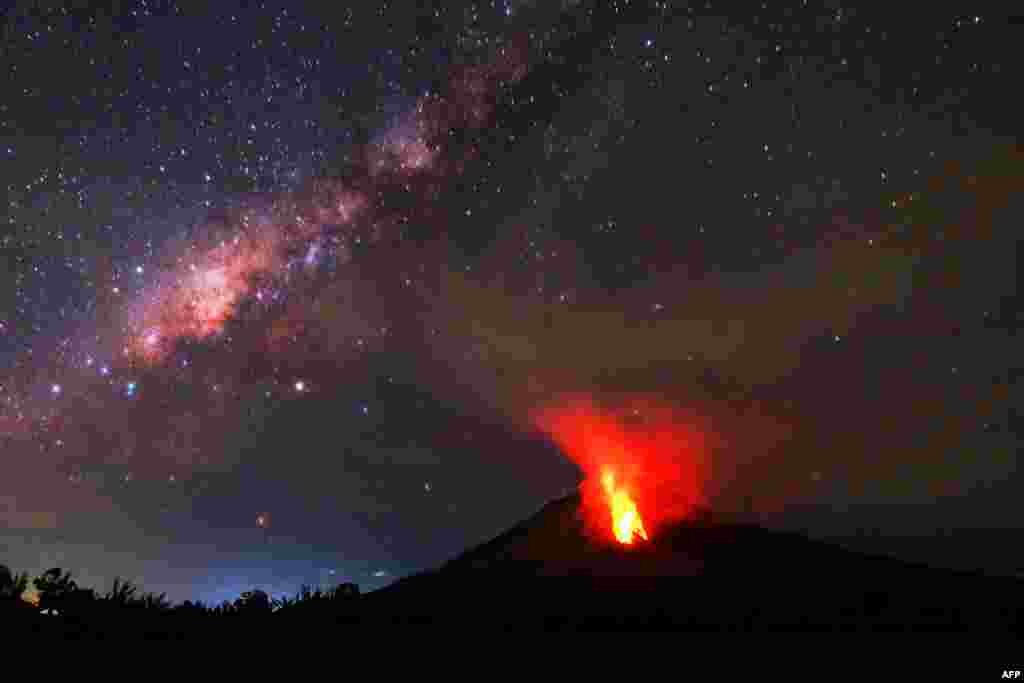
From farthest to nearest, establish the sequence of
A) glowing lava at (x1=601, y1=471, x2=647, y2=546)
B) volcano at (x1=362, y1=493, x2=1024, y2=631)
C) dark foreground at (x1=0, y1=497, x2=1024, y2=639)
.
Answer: glowing lava at (x1=601, y1=471, x2=647, y2=546) → volcano at (x1=362, y1=493, x2=1024, y2=631) → dark foreground at (x1=0, y1=497, x2=1024, y2=639)

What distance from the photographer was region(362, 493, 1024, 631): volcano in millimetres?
13875

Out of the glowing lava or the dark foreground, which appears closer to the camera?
the dark foreground

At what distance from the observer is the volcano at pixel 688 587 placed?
13.9 metres

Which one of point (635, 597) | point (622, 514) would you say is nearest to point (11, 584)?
point (635, 597)

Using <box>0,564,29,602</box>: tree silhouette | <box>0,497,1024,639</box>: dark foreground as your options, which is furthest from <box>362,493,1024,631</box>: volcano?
<box>0,564,29,602</box>: tree silhouette

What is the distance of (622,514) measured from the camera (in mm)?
29234

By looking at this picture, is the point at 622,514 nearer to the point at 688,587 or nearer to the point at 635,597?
the point at 688,587

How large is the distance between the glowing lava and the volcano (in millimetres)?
921

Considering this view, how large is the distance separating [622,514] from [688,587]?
10.4 metres

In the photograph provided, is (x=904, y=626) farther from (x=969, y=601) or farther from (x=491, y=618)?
(x=491, y=618)

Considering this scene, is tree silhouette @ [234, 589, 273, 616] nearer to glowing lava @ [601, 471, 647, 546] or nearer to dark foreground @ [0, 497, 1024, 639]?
dark foreground @ [0, 497, 1024, 639]

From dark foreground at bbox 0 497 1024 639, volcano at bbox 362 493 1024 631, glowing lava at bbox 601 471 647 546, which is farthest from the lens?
glowing lava at bbox 601 471 647 546

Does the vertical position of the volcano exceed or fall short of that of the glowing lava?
it falls short

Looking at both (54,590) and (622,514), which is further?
(622,514)
